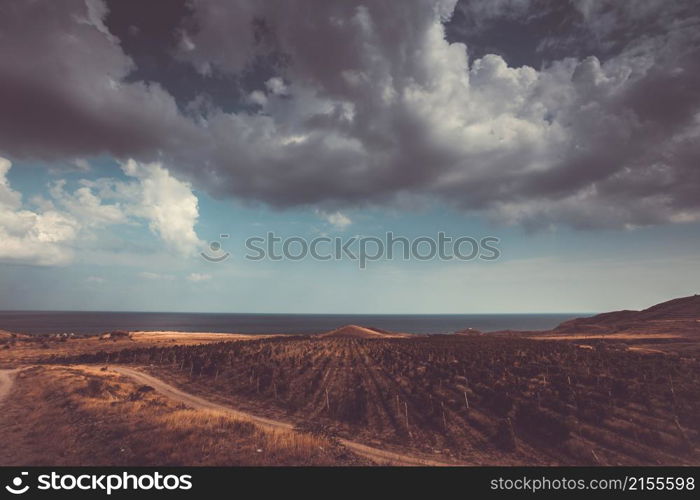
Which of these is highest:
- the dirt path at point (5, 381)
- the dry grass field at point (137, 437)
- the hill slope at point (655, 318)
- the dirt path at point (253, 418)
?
the hill slope at point (655, 318)

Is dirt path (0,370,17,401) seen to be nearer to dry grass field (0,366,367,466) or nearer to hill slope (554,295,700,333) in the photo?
dry grass field (0,366,367,466)

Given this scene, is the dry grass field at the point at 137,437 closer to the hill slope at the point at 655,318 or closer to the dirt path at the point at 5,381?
the dirt path at the point at 5,381

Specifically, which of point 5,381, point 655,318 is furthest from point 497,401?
point 655,318

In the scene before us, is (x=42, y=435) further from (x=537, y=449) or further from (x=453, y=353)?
(x=453, y=353)

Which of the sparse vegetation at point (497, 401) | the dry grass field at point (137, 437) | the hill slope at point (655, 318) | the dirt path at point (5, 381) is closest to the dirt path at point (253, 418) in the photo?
the dry grass field at point (137, 437)

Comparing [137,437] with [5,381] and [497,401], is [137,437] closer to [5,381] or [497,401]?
[497,401]

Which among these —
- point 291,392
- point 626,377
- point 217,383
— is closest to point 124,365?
point 217,383
